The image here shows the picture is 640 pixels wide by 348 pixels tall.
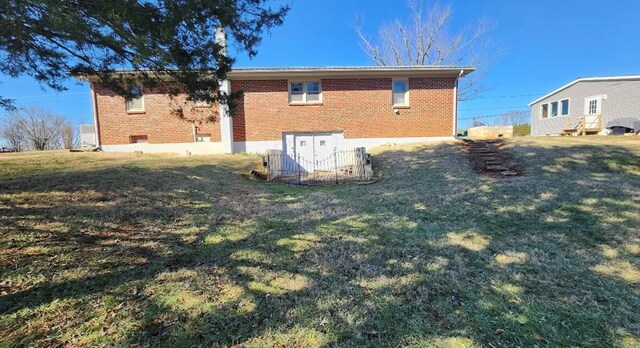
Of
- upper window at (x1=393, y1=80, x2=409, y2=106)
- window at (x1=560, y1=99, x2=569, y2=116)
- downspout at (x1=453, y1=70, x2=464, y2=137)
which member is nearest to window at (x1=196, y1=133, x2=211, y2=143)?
upper window at (x1=393, y1=80, x2=409, y2=106)

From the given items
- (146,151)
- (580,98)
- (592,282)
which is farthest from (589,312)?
(580,98)

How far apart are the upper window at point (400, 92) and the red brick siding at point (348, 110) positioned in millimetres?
209

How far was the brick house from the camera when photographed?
14406mm

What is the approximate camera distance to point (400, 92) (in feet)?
49.1

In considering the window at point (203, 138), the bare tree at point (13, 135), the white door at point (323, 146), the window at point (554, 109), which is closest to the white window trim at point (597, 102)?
the window at point (554, 109)

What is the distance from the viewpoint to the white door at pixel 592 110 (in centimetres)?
2008

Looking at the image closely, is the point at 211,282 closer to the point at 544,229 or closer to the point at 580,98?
the point at 544,229

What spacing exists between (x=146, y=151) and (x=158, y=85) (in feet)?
31.3

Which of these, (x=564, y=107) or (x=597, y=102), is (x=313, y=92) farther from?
(x=564, y=107)

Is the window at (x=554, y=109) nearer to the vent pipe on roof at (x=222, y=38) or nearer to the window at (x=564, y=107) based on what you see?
the window at (x=564, y=107)

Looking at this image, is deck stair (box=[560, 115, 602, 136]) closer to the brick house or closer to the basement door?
the brick house

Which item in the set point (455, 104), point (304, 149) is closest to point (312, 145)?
point (304, 149)

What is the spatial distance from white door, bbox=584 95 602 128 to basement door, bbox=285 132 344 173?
16549mm

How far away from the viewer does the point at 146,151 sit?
47.8 feet
